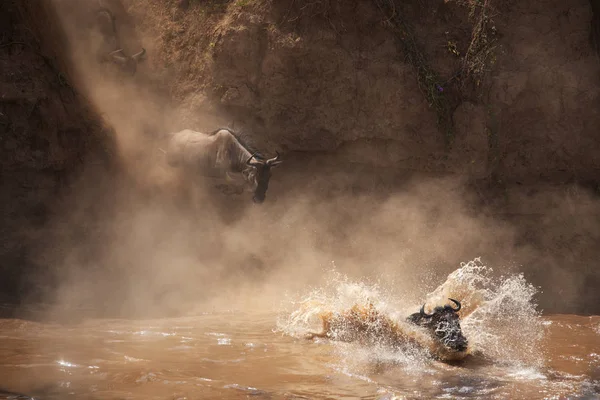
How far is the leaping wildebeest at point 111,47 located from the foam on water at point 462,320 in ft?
13.3

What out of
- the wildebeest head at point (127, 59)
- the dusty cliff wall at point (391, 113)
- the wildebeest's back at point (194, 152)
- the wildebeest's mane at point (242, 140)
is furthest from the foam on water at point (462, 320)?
the wildebeest head at point (127, 59)

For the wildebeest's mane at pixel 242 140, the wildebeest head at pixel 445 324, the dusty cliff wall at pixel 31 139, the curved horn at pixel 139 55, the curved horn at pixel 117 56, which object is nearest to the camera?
the wildebeest head at pixel 445 324

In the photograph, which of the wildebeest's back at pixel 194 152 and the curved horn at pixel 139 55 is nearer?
the wildebeest's back at pixel 194 152

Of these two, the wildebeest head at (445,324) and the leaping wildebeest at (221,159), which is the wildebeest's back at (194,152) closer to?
the leaping wildebeest at (221,159)

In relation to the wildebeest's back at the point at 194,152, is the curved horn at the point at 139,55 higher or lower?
higher

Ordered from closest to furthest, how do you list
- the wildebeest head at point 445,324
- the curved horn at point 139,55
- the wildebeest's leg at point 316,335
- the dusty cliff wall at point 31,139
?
the wildebeest head at point 445,324 < the wildebeest's leg at point 316,335 < the dusty cliff wall at point 31,139 < the curved horn at point 139,55

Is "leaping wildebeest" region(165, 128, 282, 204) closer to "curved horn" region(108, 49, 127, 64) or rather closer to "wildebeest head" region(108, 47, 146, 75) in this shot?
"wildebeest head" region(108, 47, 146, 75)

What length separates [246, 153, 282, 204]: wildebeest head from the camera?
7.83m

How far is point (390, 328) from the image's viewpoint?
5.77 metres

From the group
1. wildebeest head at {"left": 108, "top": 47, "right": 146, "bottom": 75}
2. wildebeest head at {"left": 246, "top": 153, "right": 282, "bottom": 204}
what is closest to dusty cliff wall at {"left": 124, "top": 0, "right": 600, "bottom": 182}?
wildebeest head at {"left": 246, "top": 153, "right": 282, "bottom": 204}

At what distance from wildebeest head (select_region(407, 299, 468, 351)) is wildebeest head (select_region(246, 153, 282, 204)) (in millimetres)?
2902

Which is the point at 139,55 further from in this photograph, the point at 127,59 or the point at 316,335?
the point at 316,335

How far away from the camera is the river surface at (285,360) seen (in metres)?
4.23

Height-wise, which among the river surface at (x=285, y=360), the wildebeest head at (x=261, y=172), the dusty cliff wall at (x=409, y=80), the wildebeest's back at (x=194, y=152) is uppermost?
the dusty cliff wall at (x=409, y=80)
